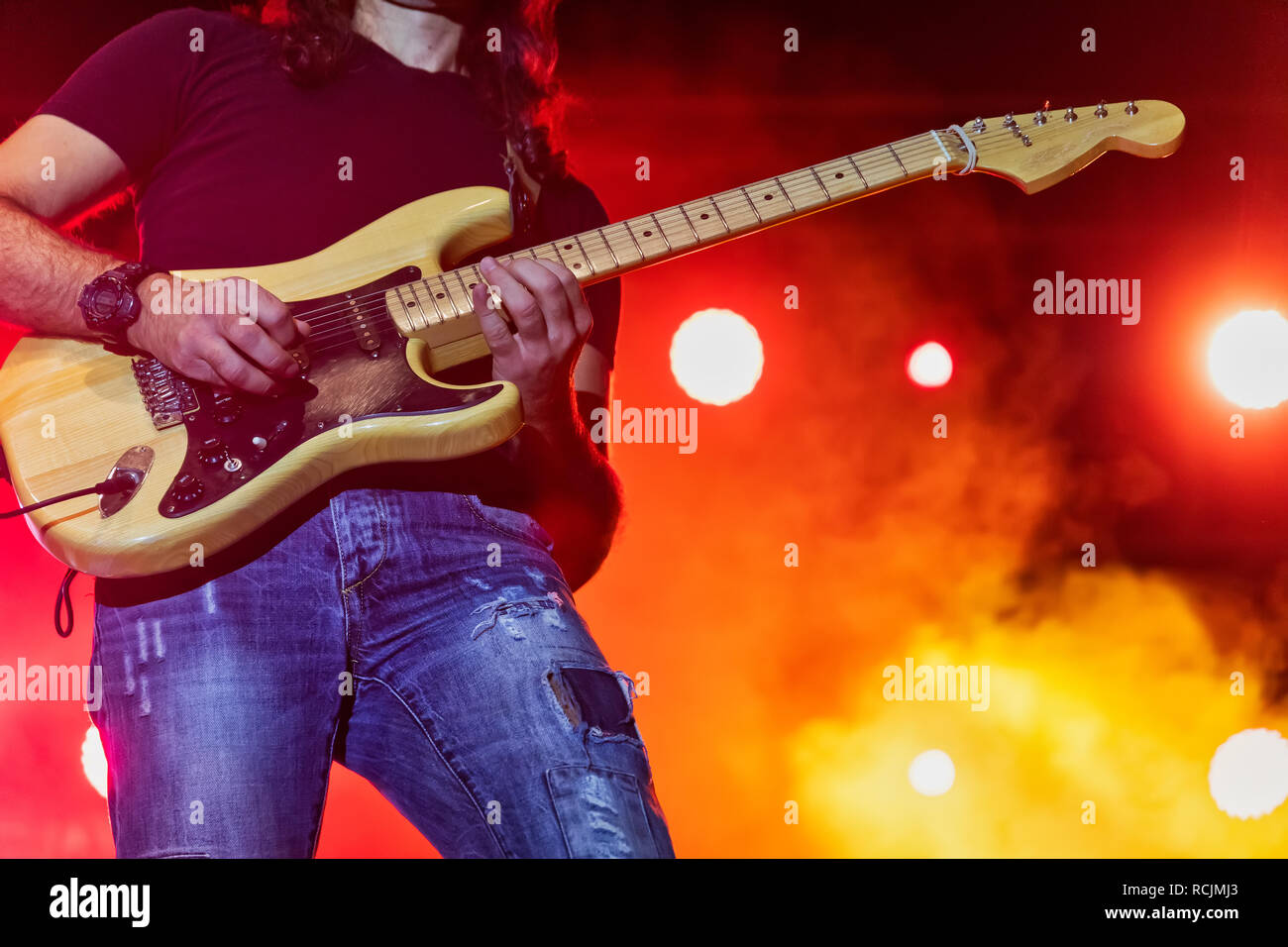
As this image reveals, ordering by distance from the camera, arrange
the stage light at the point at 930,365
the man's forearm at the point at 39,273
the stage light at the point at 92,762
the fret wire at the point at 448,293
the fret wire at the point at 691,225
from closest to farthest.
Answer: the man's forearm at the point at 39,273, the fret wire at the point at 448,293, the fret wire at the point at 691,225, the stage light at the point at 92,762, the stage light at the point at 930,365

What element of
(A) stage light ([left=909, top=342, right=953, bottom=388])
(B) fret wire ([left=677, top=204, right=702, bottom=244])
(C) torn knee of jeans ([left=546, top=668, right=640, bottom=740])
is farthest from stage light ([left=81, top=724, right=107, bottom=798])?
(A) stage light ([left=909, top=342, right=953, bottom=388])

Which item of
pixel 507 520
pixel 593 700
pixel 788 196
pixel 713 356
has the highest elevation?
pixel 713 356

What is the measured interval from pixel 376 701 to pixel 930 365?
2.33 metres

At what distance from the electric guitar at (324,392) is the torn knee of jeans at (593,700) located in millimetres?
346

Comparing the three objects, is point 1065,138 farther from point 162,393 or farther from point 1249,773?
point 1249,773

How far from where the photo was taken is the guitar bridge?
1.32m

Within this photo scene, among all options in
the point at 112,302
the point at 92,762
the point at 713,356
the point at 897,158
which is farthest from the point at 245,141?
the point at 92,762

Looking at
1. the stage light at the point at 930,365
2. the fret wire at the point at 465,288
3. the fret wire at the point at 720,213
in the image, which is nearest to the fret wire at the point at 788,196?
the fret wire at the point at 720,213

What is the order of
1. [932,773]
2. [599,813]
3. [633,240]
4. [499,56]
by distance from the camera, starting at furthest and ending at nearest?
[932,773], [499,56], [633,240], [599,813]

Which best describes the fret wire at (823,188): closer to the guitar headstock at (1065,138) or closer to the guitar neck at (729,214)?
the guitar neck at (729,214)

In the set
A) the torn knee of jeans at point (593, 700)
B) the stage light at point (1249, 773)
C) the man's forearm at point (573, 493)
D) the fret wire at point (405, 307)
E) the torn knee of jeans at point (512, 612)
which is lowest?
the stage light at point (1249, 773)

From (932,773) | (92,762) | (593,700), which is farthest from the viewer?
(932,773)

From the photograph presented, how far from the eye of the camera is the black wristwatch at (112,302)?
1303 mm

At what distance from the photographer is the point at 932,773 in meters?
3.08
